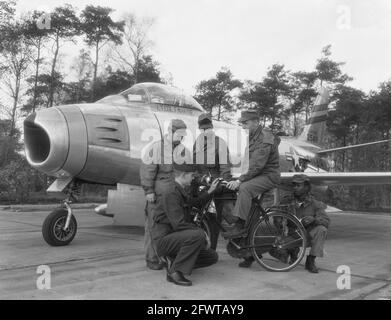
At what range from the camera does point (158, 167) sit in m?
5.21

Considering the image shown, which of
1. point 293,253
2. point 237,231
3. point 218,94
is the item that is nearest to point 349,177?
point 293,253

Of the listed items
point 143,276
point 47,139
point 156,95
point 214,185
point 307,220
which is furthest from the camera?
point 156,95

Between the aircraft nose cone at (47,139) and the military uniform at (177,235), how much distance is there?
7.58ft

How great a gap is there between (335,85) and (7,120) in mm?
27724

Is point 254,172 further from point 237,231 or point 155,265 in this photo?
point 155,265

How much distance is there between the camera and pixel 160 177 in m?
5.23

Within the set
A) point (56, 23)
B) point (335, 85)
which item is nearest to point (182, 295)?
point (56, 23)

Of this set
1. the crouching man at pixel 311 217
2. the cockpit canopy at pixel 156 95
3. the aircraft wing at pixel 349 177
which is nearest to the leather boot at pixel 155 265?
the crouching man at pixel 311 217

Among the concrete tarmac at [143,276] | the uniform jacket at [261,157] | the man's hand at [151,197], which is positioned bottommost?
the concrete tarmac at [143,276]

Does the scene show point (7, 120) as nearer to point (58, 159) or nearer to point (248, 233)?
point (58, 159)

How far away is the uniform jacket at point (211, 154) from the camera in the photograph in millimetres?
5508

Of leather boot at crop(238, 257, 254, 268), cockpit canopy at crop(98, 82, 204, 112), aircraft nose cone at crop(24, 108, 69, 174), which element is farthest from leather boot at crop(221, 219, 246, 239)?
cockpit canopy at crop(98, 82, 204, 112)

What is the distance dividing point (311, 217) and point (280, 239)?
56cm

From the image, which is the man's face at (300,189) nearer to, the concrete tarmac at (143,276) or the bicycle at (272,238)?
the bicycle at (272,238)
